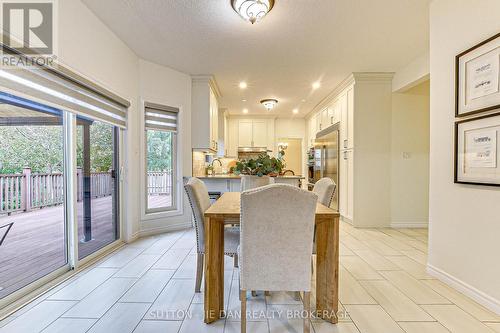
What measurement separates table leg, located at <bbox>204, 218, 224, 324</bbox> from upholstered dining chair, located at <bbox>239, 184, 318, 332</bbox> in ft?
0.91

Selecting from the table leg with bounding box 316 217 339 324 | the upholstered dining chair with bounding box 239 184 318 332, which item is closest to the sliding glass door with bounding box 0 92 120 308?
the upholstered dining chair with bounding box 239 184 318 332

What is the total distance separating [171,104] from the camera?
417cm

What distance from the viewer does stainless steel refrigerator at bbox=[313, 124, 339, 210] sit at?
510cm

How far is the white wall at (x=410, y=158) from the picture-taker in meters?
4.31

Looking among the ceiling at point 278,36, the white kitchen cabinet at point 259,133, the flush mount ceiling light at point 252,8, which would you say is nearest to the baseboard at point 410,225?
the ceiling at point 278,36

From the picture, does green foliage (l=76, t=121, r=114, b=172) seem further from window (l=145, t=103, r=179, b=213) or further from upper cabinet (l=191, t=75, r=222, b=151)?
upper cabinet (l=191, t=75, r=222, b=151)

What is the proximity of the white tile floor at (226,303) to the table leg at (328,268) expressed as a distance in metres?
0.10

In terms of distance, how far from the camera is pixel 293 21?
2.74m

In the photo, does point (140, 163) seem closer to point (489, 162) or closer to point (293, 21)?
point (293, 21)

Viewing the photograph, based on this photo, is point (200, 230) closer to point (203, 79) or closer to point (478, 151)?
point (478, 151)

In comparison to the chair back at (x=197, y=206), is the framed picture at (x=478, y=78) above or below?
above

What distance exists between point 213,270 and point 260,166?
51.8 inches

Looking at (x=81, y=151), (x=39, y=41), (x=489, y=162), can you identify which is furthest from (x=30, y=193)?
(x=489, y=162)

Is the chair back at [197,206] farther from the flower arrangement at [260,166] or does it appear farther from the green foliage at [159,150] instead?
the green foliage at [159,150]
